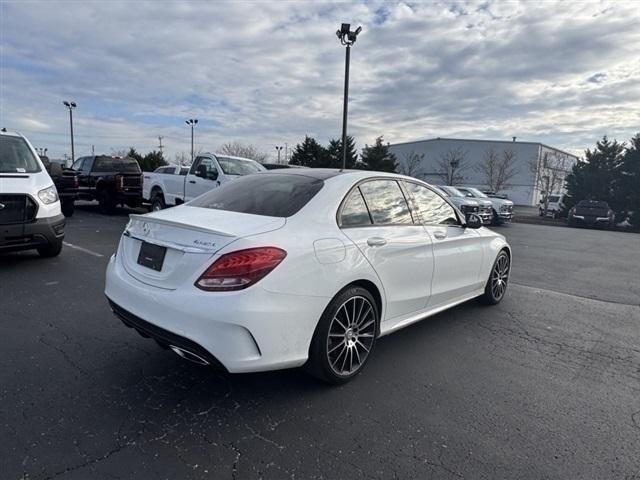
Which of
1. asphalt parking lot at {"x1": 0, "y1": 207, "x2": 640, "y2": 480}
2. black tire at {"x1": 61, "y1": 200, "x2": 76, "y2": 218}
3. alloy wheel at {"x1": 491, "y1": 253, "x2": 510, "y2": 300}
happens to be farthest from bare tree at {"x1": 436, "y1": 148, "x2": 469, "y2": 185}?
asphalt parking lot at {"x1": 0, "y1": 207, "x2": 640, "y2": 480}

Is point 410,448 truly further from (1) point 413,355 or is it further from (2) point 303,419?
(1) point 413,355

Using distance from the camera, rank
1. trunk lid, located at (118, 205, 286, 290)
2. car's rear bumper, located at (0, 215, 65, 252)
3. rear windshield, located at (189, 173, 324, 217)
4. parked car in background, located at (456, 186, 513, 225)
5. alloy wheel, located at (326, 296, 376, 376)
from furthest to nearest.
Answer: parked car in background, located at (456, 186, 513, 225) < car's rear bumper, located at (0, 215, 65, 252) < rear windshield, located at (189, 173, 324, 217) < alloy wheel, located at (326, 296, 376, 376) < trunk lid, located at (118, 205, 286, 290)

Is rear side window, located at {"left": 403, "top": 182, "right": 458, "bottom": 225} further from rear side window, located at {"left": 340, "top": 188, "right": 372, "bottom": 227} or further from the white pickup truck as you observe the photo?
the white pickup truck

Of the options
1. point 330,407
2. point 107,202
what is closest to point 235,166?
point 107,202

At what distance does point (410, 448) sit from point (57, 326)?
348 cm

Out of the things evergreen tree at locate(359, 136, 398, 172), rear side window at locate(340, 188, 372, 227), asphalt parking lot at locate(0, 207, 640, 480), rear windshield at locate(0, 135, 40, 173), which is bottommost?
asphalt parking lot at locate(0, 207, 640, 480)

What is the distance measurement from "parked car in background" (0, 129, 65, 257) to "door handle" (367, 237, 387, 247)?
17.3ft

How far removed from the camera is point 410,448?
253 cm

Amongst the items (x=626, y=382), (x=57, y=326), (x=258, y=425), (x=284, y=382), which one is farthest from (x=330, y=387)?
(x=57, y=326)

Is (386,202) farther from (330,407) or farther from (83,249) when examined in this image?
(83,249)

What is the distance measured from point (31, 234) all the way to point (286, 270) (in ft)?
17.1

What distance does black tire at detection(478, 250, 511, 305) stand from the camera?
5289 millimetres

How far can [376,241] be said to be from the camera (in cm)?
338

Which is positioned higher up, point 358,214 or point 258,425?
point 358,214
